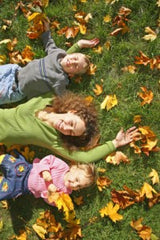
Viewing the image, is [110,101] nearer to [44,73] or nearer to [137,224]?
[44,73]

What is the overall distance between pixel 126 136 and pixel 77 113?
2.56ft

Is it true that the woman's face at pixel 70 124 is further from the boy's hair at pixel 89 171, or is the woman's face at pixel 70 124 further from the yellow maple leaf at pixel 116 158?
the yellow maple leaf at pixel 116 158

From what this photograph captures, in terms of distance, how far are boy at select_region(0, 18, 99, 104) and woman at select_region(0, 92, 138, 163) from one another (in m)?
0.16

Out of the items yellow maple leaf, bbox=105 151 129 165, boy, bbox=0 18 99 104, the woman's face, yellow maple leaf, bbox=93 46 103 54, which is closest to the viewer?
the woman's face

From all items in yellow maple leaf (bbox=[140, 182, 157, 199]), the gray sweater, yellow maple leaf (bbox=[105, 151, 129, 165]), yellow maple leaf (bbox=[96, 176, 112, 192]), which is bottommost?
yellow maple leaf (bbox=[140, 182, 157, 199])

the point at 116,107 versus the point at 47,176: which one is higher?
the point at 116,107

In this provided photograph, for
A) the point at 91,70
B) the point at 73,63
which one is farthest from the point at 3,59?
the point at 91,70

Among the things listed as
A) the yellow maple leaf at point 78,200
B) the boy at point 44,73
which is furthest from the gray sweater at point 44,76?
the yellow maple leaf at point 78,200

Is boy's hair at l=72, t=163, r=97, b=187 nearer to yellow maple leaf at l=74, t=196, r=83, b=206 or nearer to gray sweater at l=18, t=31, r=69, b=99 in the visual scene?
yellow maple leaf at l=74, t=196, r=83, b=206

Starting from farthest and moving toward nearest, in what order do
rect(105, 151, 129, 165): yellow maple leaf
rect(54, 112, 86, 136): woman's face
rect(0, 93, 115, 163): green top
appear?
rect(105, 151, 129, 165): yellow maple leaf → rect(0, 93, 115, 163): green top → rect(54, 112, 86, 136): woman's face

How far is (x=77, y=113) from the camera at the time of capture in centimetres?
304

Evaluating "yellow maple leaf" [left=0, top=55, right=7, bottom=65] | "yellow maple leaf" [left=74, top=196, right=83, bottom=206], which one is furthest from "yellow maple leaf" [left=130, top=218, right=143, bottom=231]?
"yellow maple leaf" [left=0, top=55, right=7, bottom=65]

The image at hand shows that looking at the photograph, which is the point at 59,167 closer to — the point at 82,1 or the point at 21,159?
the point at 21,159

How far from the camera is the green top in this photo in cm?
323
